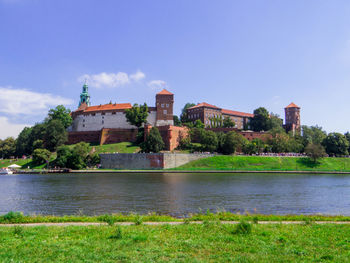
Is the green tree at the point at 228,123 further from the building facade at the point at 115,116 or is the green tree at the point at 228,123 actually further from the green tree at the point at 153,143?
the green tree at the point at 153,143

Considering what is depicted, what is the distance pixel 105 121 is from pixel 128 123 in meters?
6.05

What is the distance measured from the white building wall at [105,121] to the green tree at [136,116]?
319 cm

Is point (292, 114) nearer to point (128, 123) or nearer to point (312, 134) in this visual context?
point (312, 134)

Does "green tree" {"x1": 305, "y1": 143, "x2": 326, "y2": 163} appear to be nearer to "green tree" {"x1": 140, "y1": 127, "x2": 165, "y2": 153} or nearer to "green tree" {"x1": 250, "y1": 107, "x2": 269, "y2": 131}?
"green tree" {"x1": 250, "y1": 107, "x2": 269, "y2": 131}

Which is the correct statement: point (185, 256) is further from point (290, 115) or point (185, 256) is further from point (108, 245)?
point (290, 115)

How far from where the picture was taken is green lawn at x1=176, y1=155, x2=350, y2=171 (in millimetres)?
52406

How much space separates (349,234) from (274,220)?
267cm

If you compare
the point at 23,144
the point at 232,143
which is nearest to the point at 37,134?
the point at 23,144

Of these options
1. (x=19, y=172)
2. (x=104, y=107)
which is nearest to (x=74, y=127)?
(x=104, y=107)

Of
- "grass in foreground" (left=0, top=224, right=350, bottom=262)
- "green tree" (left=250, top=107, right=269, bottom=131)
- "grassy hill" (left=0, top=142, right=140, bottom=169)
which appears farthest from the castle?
"grass in foreground" (left=0, top=224, right=350, bottom=262)

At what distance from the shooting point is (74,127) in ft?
244

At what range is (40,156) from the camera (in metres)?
56.4

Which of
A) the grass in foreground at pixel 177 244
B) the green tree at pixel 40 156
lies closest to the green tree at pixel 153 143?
the green tree at pixel 40 156

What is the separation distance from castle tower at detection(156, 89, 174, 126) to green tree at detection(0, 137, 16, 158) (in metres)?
35.4
